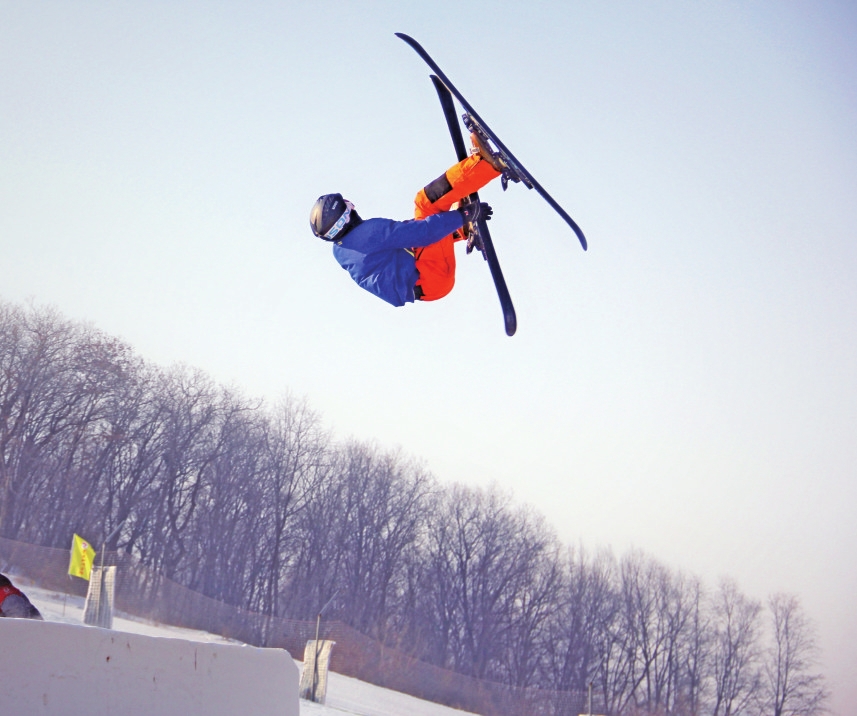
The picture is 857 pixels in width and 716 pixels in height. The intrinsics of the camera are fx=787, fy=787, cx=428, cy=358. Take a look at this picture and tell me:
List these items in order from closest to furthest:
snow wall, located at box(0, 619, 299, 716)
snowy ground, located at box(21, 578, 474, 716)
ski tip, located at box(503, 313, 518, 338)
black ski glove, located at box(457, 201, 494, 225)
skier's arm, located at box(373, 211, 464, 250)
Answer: snow wall, located at box(0, 619, 299, 716), skier's arm, located at box(373, 211, 464, 250), black ski glove, located at box(457, 201, 494, 225), ski tip, located at box(503, 313, 518, 338), snowy ground, located at box(21, 578, 474, 716)

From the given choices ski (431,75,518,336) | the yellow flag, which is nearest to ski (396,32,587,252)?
ski (431,75,518,336)

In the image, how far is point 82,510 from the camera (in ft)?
106

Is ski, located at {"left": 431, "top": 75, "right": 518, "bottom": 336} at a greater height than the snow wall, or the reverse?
ski, located at {"left": 431, "top": 75, "right": 518, "bottom": 336}

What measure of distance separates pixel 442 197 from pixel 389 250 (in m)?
0.53

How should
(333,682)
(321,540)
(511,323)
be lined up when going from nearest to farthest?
1. (511,323)
2. (333,682)
3. (321,540)

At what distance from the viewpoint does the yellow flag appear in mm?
19078

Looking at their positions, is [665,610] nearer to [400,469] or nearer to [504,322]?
[400,469]

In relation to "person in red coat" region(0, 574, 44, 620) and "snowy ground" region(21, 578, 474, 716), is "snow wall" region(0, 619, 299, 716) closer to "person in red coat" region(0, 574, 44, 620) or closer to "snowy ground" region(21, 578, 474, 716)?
"person in red coat" region(0, 574, 44, 620)

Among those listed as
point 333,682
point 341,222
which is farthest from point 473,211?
point 333,682

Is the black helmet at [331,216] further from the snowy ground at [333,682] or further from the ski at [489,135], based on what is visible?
the snowy ground at [333,682]

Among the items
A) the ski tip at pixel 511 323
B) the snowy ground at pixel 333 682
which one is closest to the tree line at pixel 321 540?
the snowy ground at pixel 333 682

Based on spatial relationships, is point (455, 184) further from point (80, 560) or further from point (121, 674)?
point (80, 560)

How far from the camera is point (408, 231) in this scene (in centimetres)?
523

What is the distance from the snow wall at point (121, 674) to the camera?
319 centimetres
